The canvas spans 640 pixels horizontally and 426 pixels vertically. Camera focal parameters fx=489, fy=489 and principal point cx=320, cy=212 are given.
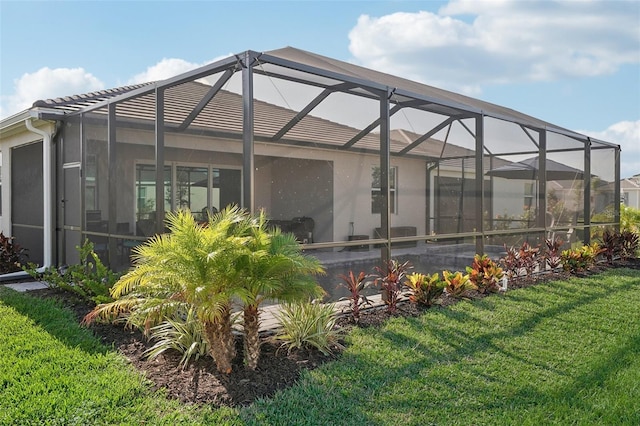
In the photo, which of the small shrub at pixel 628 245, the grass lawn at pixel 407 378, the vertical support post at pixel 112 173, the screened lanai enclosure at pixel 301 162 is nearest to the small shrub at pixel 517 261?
the screened lanai enclosure at pixel 301 162

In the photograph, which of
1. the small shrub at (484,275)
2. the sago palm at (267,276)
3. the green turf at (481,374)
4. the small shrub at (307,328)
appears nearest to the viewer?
the green turf at (481,374)

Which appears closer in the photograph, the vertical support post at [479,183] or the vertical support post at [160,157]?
the vertical support post at [160,157]

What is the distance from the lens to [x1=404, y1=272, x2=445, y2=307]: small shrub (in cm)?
620

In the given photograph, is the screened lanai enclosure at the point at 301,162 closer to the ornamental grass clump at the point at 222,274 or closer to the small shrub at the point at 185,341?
the ornamental grass clump at the point at 222,274

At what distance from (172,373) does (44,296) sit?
3.62 meters

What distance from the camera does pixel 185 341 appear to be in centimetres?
429

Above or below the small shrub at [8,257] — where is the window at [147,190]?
above

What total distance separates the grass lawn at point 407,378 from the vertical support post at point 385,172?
100 centimetres

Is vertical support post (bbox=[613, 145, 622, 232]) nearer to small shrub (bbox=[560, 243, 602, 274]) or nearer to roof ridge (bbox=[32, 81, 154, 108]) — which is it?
small shrub (bbox=[560, 243, 602, 274])

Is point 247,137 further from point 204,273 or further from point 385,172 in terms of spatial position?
point 385,172

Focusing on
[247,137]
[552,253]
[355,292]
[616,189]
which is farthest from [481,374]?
[616,189]

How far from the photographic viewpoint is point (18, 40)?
27.1 feet

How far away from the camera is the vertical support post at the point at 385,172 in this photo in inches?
246

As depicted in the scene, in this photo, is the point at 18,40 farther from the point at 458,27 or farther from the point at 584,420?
the point at 584,420
